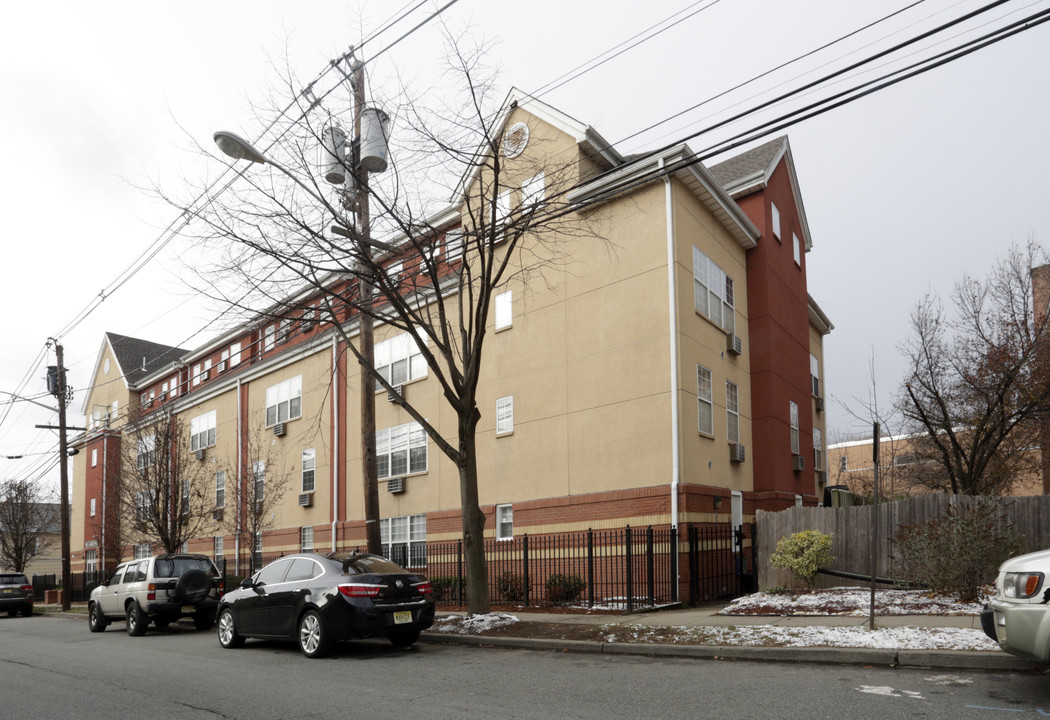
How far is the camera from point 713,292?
21359 mm

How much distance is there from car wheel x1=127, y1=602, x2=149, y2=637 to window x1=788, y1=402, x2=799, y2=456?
1729 cm

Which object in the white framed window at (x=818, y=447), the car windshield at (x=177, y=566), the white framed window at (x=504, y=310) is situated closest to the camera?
the car windshield at (x=177, y=566)

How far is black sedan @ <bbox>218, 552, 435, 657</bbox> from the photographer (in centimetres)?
1213

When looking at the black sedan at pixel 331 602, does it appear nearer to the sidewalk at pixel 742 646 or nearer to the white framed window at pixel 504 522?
the sidewalk at pixel 742 646

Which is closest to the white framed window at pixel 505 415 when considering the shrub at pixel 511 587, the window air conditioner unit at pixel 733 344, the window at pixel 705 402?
the shrub at pixel 511 587

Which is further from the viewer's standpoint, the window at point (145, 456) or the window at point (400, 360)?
the window at point (145, 456)

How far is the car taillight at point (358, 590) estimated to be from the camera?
1219 centimetres

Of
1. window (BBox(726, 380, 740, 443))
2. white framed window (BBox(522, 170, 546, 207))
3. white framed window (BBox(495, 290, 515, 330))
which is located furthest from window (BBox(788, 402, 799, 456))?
white framed window (BBox(522, 170, 546, 207))

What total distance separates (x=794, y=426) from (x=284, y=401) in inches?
725

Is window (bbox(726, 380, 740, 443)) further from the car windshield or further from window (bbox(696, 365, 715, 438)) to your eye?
the car windshield

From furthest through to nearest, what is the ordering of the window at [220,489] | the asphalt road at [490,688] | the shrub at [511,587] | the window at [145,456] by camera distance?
the window at [220,489] → the window at [145,456] → the shrub at [511,587] → the asphalt road at [490,688]

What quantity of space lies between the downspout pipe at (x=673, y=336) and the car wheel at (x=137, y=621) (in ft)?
37.4

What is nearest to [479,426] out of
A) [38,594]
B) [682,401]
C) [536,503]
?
[536,503]

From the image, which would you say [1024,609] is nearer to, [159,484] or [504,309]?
[504,309]
